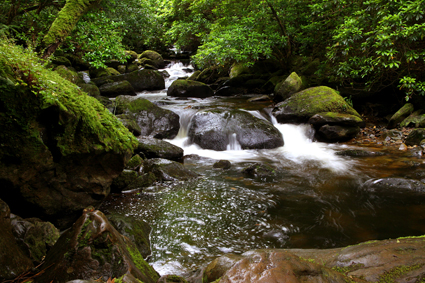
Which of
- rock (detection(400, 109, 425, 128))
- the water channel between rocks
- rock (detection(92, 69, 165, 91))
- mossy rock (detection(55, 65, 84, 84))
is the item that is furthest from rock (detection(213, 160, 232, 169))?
rock (detection(92, 69, 165, 91))

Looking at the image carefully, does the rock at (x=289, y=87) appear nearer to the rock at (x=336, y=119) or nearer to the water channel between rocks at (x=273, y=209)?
the rock at (x=336, y=119)

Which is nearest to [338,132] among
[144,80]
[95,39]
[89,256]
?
[95,39]

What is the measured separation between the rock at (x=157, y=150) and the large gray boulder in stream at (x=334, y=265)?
487 cm

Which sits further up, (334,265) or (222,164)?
(222,164)

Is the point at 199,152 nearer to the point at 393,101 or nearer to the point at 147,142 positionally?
the point at 147,142

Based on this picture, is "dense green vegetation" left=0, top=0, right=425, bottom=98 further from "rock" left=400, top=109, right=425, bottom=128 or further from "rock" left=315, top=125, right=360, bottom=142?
"rock" left=315, top=125, right=360, bottom=142

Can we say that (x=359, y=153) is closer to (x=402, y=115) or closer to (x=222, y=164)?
(x=402, y=115)

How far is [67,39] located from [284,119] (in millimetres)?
8190

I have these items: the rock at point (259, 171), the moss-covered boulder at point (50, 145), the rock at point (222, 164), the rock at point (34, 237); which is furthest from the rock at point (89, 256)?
the rock at point (222, 164)

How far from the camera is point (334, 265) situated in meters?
2.18

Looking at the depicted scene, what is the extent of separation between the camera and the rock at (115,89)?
1347 cm

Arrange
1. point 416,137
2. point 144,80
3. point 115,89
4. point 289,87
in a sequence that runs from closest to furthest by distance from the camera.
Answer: point 416,137 < point 289,87 < point 115,89 < point 144,80

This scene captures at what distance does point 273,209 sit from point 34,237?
3636mm

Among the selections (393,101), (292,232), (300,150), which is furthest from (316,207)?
(393,101)
